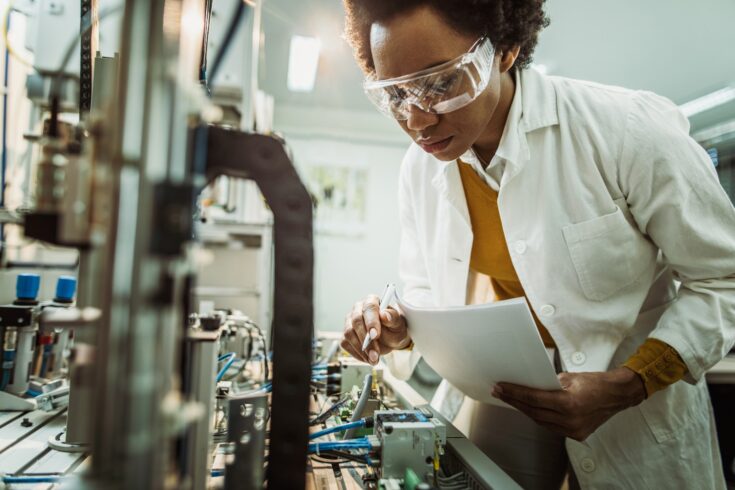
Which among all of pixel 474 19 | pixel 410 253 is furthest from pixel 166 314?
pixel 410 253

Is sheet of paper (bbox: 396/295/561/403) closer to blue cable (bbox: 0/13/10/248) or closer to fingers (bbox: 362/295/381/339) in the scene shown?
fingers (bbox: 362/295/381/339)

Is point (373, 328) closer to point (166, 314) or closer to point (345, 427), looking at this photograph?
point (345, 427)

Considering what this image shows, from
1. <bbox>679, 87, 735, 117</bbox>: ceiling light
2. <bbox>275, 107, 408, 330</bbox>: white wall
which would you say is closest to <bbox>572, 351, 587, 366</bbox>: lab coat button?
<bbox>275, 107, 408, 330</bbox>: white wall

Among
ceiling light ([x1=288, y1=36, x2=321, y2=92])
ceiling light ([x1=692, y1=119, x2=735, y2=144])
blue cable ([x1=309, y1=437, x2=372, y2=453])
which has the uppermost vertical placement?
ceiling light ([x1=288, y1=36, x2=321, y2=92])

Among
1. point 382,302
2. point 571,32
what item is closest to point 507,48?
point 382,302

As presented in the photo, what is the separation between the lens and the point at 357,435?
0.83m

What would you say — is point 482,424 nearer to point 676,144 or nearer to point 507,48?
point 676,144

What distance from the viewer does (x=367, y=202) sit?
566 centimetres

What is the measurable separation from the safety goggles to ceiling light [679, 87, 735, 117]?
16.0ft

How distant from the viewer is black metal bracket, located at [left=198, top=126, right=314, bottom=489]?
0.45 m

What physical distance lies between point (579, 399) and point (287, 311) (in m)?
0.58

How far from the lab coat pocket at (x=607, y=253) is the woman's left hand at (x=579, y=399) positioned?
0.64ft

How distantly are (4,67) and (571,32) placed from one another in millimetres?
3959

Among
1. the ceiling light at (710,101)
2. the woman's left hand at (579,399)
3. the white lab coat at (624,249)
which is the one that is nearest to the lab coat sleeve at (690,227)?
the white lab coat at (624,249)
